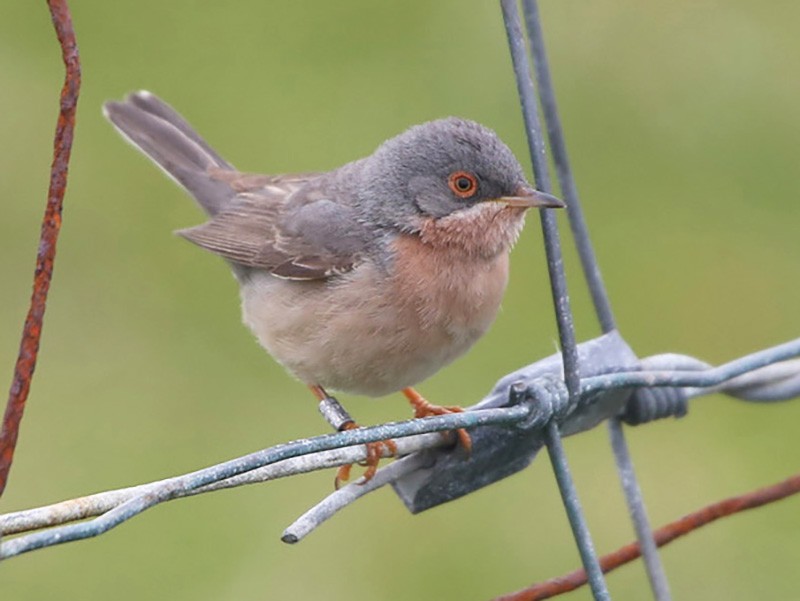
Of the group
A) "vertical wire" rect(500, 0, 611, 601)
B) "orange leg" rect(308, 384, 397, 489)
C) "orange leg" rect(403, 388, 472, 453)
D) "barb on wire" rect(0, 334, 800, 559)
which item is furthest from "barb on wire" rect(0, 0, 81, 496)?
"orange leg" rect(403, 388, 472, 453)

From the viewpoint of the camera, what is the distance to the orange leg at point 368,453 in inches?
125

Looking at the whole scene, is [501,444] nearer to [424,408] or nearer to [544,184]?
[544,184]

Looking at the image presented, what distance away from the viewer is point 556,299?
114 inches

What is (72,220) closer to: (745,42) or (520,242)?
(520,242)

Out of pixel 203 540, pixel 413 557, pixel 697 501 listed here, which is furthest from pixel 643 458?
pixel 203 540

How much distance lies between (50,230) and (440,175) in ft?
8.53

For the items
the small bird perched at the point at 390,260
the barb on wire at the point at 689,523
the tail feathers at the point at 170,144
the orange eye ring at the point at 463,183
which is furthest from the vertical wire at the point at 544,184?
the tail feathers at the point at 170,144

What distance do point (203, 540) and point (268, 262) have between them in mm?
1418

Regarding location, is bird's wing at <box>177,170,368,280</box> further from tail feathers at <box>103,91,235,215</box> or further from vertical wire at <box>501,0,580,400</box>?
vertical wire at <box>501,0,580,400</box>

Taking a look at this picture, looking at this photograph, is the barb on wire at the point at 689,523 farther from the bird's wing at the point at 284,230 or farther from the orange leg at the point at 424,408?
the bird's wing at the point at 284,230

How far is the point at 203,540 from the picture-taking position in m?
5.74

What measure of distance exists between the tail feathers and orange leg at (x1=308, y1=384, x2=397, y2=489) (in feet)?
3.29

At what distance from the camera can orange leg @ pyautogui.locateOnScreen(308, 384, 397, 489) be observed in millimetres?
3179

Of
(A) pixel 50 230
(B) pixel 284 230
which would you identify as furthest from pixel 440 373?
(A) pixel 50 230
